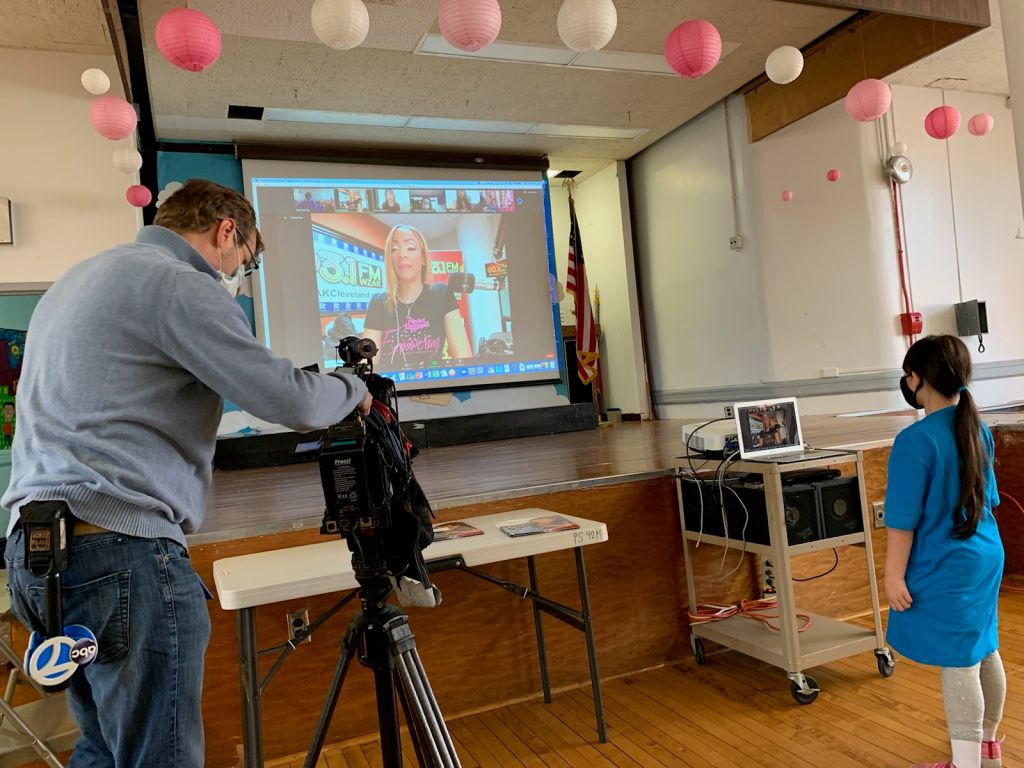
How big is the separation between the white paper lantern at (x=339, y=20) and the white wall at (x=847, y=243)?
4126mm

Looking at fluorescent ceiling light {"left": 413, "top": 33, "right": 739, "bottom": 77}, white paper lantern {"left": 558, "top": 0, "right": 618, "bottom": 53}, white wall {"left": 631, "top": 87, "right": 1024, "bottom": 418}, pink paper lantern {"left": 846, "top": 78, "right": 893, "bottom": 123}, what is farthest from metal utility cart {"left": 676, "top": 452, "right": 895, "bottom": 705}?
white wall {"left": 631, "top": 87, "right": 1024, "bottom": 418}

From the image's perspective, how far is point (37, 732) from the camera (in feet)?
5.17

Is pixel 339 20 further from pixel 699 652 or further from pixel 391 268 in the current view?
pixel 391 268

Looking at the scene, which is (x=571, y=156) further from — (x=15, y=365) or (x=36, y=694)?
(x=36, y=694)

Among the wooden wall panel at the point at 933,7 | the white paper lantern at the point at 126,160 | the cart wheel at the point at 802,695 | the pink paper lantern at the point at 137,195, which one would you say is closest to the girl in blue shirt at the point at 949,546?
the cart wheel at the point at 802,695

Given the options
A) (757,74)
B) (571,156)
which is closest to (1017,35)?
(757,74)

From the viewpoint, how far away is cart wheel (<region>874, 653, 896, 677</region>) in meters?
2.28

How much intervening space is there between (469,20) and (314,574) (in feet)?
6.79

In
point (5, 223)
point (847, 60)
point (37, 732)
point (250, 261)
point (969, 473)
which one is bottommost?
point (37, 732)

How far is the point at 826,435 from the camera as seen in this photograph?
3.87 metres

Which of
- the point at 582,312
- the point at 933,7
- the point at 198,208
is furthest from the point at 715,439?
the point at 582,312

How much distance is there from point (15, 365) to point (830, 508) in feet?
15.2

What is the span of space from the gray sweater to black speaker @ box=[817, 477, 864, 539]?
1693 mm

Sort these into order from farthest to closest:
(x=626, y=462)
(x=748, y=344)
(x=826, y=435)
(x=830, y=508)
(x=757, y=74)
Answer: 1. (x=748, y=344)
2. (x=757, y=74)
3. (x=826, y=435)
4. (x=626, y=462)
5. (x=830, y=508)
